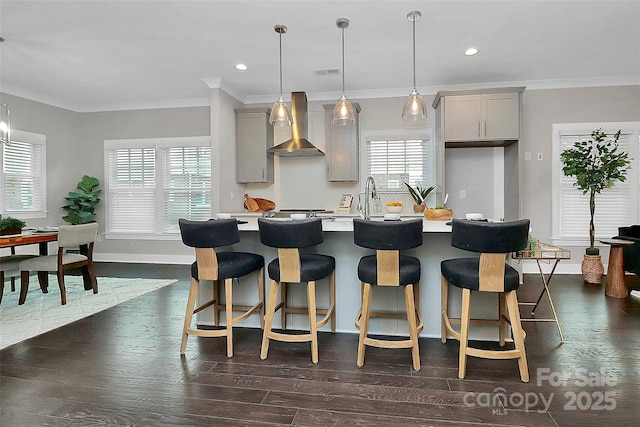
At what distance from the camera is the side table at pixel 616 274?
3859 millimetres

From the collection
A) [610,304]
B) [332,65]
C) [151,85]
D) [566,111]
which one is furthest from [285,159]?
[610,304]

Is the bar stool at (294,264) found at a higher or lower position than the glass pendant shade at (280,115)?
lower

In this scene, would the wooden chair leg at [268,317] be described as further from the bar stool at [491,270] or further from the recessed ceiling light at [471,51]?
the recessed ceiling light at [471,51]

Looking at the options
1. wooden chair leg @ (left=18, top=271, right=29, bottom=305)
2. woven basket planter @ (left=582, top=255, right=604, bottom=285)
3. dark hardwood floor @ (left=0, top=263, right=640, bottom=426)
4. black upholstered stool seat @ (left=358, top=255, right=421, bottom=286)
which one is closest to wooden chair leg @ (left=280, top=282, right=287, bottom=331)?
dark hardwood floor @ (left=0, top=263, right=640, bottom=426)

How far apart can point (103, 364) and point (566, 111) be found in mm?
6049

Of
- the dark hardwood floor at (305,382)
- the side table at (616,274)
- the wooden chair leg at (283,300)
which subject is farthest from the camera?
the side table at (616,274)

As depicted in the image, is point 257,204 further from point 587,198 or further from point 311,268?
point 587,198

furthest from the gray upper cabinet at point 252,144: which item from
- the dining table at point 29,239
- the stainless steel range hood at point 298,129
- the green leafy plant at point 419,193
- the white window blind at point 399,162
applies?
the dining table at point 29,239

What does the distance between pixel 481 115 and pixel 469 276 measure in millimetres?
3223

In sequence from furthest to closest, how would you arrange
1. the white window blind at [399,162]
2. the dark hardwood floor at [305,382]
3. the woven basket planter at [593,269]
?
1. the white window blind at [399,162]
2. the woven basket planter at [593,269]
3. the dark hardwood floor at [305,382]

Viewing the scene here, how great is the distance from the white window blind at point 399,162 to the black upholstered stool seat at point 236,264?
3110mm

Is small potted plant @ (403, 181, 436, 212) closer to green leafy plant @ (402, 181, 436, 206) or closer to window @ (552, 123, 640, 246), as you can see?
green leafy plant @ (402, 181, 436, 206)

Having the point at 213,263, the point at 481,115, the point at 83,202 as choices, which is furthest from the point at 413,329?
the point at 83,202

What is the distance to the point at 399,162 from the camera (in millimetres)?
5398
